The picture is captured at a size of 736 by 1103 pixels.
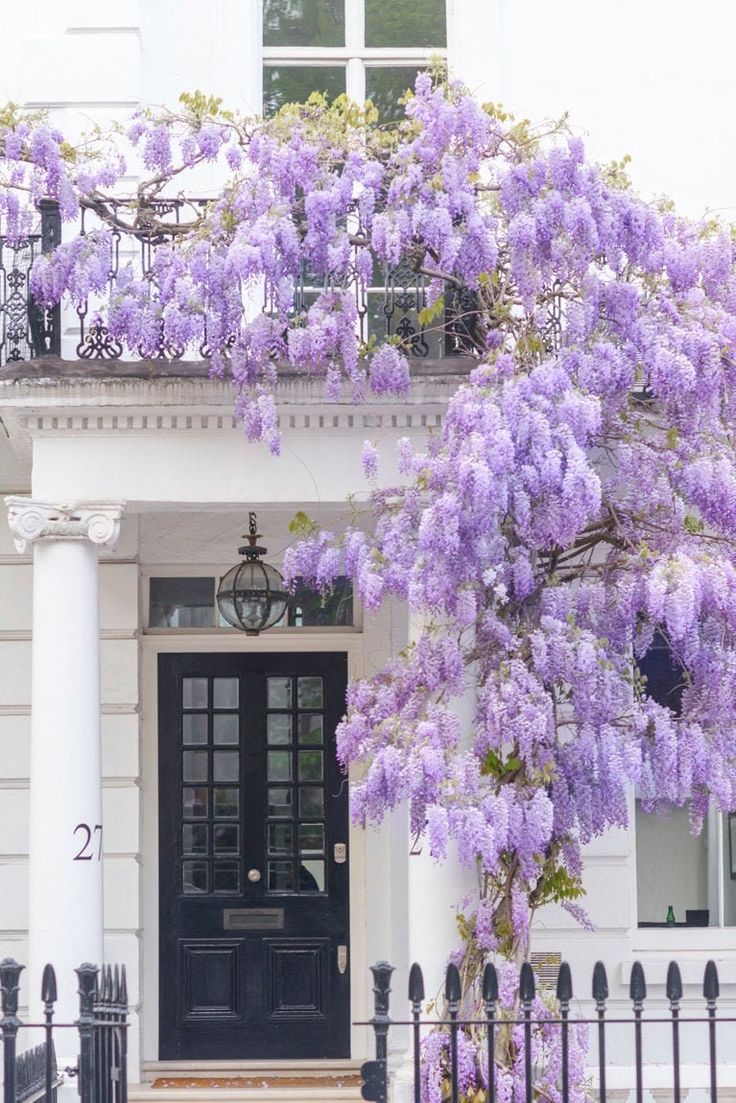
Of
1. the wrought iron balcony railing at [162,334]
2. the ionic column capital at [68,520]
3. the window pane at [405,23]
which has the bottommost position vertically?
the ionic column capital at [68,520]

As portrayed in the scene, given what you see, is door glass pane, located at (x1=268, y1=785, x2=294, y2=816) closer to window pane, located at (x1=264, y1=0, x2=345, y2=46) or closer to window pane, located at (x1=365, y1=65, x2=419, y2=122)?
window pane, located at (x1=365, y1=65, x2=419, y2=122)

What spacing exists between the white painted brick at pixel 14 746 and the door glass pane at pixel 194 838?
3.75 ft

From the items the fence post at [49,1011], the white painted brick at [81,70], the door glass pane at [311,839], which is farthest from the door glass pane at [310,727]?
the fence post at [49,1011]

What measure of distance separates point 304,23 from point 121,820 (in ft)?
17.4

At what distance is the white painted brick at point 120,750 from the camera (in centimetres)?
1052

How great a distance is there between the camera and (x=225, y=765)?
11.0 m

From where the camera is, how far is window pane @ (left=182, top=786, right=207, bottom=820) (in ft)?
35.9

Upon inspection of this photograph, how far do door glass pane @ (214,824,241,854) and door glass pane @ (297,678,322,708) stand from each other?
93 cm

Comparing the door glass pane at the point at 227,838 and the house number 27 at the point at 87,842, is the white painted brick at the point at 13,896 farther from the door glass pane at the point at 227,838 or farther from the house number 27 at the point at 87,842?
the house number 27 at the point at 87,842

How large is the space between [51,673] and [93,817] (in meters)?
0.78

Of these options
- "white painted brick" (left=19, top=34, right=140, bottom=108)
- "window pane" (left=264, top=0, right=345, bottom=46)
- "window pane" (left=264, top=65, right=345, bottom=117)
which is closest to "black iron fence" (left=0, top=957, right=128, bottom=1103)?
"white painted brick" (left=19, top=34, right=140, bottom=108)

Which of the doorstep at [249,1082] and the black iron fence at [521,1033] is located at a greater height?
the black iron fence at [521,1033]

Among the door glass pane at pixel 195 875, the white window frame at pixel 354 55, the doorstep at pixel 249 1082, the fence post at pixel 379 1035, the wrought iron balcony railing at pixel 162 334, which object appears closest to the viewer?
the fence post at pixel 379 1035

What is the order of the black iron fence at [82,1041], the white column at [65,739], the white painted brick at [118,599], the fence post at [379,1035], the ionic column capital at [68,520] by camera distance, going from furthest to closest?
1. the white painted brick at [118,599]
2. the ionic column capital at [68,520]
3. the white column at [65,739]
4. the black iron fence at [82,1041]
5. the fence post at [379,1035]
